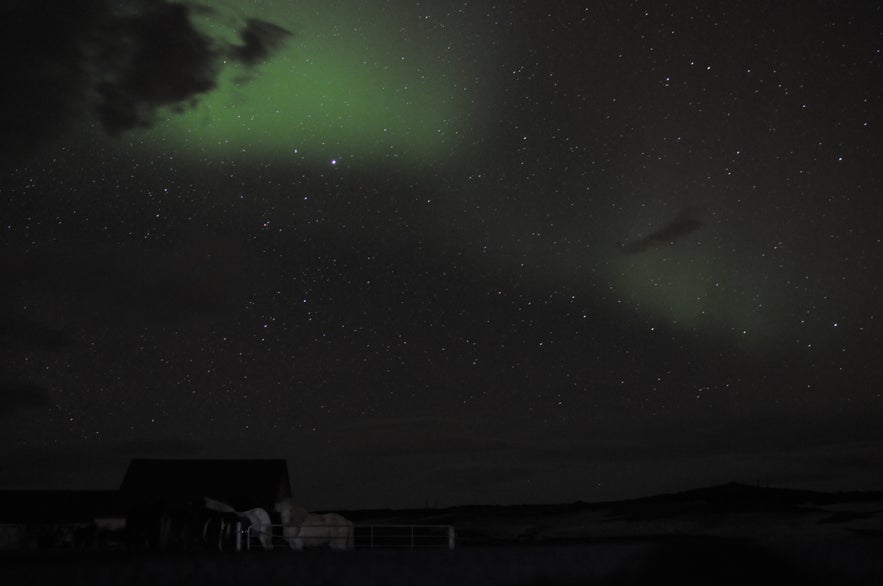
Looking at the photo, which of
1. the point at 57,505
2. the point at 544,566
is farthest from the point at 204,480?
the point at 544,566

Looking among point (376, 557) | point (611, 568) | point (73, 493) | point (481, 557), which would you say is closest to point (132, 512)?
point (376, 557)

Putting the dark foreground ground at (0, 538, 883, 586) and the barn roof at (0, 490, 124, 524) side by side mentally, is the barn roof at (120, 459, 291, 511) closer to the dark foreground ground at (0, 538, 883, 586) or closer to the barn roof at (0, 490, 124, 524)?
the barn roof at (0, 490, 124, 524)

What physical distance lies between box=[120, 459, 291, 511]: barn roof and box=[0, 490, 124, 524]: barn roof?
4.55 feet

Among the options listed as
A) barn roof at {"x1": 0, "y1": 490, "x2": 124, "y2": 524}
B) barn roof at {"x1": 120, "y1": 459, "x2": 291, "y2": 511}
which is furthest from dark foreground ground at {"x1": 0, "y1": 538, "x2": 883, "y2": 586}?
barn roof at {"x1": 0, "y1": 490, "x2": 124, "y2": 524}

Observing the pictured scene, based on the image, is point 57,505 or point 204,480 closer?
point 204,480

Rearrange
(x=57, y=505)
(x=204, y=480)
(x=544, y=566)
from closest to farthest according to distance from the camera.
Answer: (x=544, y=566)
(x=204, y=480)
(x=57, y=505)

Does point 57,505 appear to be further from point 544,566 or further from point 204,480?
point 544,566

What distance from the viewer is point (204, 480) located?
46156mm

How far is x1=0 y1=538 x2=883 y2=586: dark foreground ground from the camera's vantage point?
24547 millimetres

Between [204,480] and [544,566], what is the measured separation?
25.5 metres

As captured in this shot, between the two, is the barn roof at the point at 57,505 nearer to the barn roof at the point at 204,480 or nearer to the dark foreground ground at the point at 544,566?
the barn roof at the point at 204,480

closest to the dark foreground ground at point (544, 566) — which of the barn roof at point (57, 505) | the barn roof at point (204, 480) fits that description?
the barn roof at point (204, 480)

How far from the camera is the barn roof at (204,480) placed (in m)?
44.9

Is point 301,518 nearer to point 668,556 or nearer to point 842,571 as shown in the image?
point 668,556
